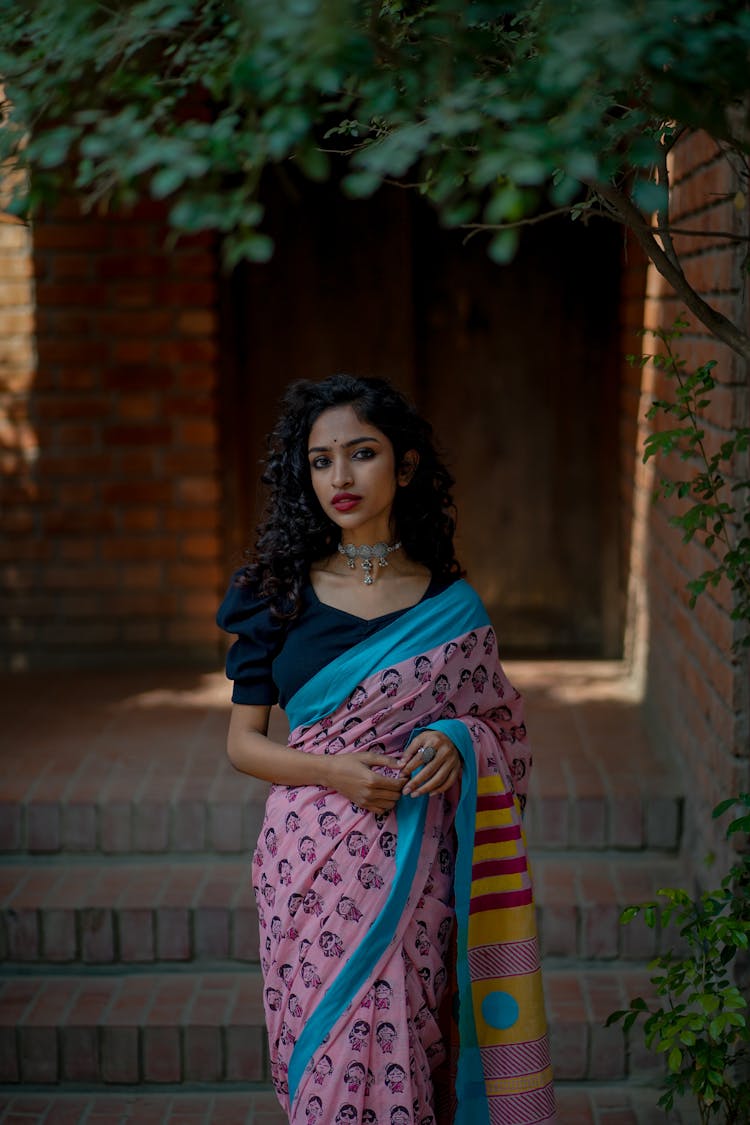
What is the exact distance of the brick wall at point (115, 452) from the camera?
521 centimetres

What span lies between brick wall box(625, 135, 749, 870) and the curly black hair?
708mm

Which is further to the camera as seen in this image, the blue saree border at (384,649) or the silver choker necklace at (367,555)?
the silver choker necklace at (367,555)

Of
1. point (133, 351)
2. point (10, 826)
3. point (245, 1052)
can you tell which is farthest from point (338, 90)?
point (133, 351)

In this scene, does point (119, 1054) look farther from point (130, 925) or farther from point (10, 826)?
point (10, 826)

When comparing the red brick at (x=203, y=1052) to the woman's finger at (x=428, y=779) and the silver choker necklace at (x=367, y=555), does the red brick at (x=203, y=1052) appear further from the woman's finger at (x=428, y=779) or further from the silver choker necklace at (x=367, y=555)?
the silver choker necklace at (x=367, y=555)

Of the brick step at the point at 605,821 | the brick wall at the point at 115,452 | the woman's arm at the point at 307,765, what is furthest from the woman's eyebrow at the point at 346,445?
the brick wall at the point at 115,452

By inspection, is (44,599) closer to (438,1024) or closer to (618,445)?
(618,445)

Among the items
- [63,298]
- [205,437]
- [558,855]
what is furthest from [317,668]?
[63,298]

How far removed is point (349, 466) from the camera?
240 centimetres

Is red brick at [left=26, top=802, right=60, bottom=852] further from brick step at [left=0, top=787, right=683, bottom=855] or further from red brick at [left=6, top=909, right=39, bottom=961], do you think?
red brick at [left=6, top=909, right=39, bottom=961]

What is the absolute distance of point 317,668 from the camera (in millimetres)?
2398

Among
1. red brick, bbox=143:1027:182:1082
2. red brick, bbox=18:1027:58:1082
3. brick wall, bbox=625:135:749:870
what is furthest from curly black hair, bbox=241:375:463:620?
red brick, bbox=18:1027:58:1082

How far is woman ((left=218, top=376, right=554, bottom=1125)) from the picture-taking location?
7.54 feet

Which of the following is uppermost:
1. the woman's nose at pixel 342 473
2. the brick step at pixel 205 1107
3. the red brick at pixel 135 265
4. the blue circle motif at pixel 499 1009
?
the red brick at pixel 135 265
